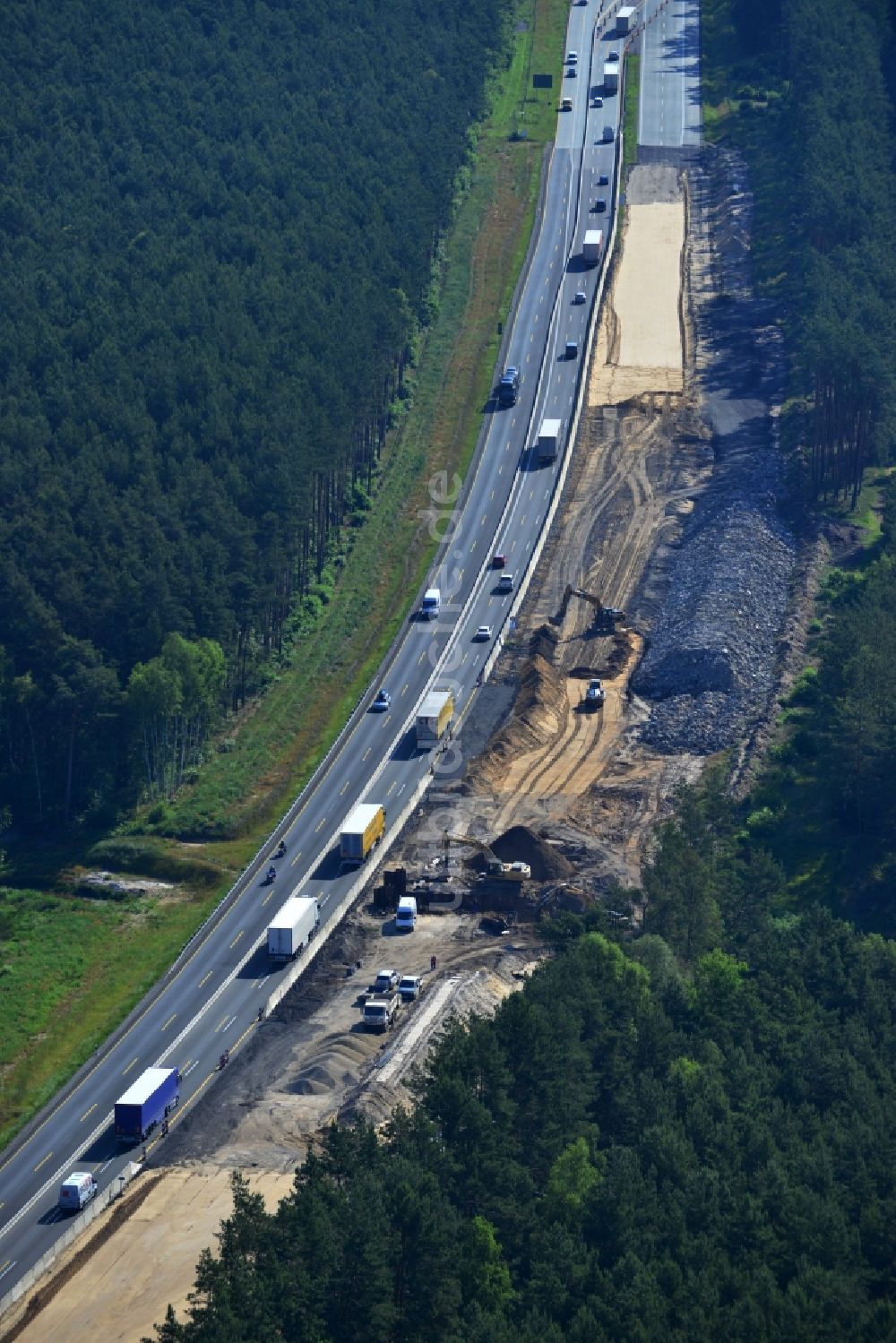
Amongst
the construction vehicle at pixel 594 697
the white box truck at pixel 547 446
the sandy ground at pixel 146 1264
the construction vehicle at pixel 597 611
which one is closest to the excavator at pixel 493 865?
the construction vehicle at pixel 594 697

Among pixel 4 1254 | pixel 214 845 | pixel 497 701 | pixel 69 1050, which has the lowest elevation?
pixel 4 1254

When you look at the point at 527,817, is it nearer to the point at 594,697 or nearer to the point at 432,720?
the point at 432,720

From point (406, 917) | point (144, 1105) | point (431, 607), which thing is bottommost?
point (144, 1105)

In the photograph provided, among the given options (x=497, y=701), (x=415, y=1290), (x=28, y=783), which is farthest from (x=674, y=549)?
(x=415, y=1290)

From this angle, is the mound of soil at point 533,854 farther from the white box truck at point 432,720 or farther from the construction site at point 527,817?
the white box truck at point 432,720

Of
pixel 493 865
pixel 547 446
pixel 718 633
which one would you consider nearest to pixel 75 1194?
pixel 493 865

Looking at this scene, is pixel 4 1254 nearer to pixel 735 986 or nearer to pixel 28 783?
pixel 735 986
